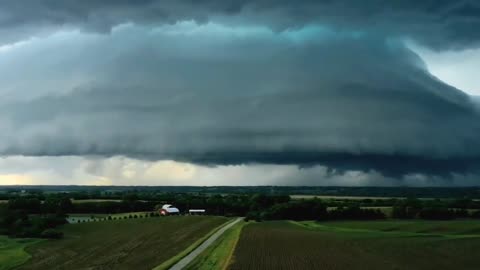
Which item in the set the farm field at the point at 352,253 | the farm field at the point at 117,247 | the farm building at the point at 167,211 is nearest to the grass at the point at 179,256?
the farm field at the point at 117,247

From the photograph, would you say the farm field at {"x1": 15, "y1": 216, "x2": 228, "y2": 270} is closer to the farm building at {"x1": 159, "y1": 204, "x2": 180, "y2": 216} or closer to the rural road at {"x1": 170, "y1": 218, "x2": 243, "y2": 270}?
the rural road at {"x1": 170, "y1": 218, "x2": 243, "y2": 270}

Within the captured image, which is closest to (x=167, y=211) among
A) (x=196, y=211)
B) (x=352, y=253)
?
(x=196, y=211)

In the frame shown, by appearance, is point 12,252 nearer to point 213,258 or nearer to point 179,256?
point 179,256

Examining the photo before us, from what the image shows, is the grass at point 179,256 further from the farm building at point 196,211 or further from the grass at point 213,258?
the farm building at point 196,211

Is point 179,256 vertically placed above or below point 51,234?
above

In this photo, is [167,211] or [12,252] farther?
[167,211]

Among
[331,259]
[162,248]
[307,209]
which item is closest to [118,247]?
[162,248]

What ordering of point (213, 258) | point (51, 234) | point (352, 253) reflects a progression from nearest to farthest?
point (213, 258), point (352, 253), point (51, 234)
